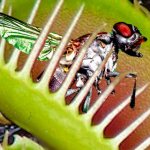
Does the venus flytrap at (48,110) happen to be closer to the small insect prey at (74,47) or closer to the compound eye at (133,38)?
the small insect prey at (74,47)

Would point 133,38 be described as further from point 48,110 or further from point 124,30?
point 48,110

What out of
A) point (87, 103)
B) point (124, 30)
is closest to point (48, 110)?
point (87, 103)

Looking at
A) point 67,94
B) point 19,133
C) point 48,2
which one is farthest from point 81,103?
point 48,2

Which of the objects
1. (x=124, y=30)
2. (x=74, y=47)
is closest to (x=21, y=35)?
(x=74, y=47)

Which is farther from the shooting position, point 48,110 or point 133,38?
point 133,38

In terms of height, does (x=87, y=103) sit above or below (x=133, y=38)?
below

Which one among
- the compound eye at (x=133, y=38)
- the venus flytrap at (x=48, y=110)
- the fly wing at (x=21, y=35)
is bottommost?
the venus flytrap at (x=48, y=110)

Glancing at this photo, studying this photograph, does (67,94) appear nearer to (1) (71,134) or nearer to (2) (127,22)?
(1) (71,134)

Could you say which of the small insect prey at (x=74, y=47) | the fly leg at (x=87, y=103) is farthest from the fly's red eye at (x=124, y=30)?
the fly leg at (x=87, y=103)
